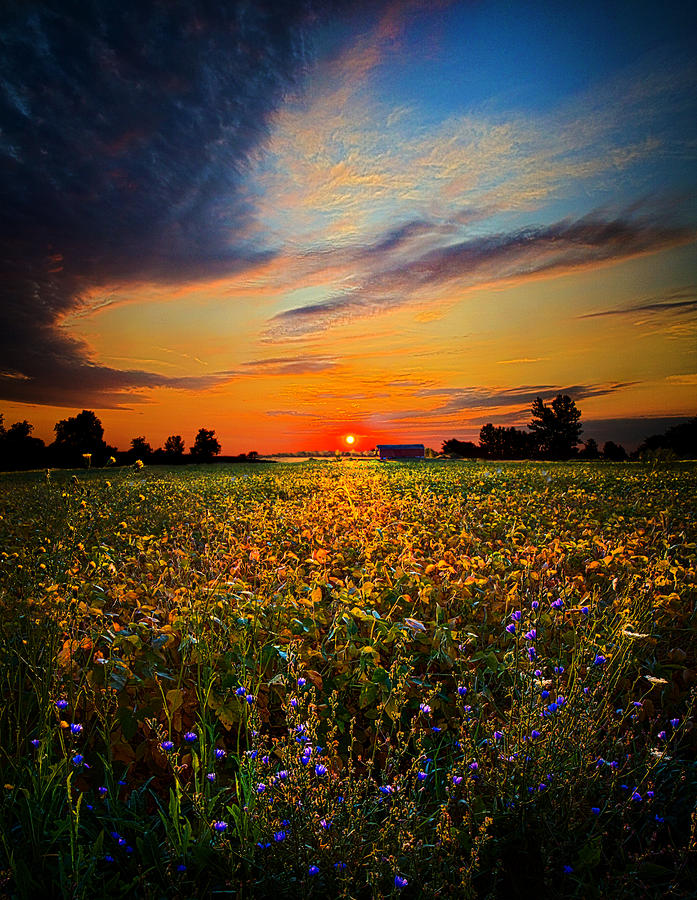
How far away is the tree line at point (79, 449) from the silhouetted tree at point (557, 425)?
49605 mm

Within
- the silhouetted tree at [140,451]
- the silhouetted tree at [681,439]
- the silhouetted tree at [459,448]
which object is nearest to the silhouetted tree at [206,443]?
the silhouetted tree at [140,451]

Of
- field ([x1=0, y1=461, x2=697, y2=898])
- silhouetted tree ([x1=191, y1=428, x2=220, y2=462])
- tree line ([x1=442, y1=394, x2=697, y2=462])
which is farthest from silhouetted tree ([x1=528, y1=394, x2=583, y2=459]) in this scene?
field ([x1=0, y1=461, x2=697, y2=898])

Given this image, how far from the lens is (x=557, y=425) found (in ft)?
271

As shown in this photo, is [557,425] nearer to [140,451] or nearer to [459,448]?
[459,448]

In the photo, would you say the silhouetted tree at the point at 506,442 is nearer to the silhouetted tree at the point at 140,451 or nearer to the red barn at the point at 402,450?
the red barn at the point at 402,450

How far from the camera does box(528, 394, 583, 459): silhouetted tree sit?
8044 centimetres

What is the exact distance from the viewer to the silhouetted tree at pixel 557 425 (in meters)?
80.4

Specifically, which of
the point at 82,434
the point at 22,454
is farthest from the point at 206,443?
the point at 22,454

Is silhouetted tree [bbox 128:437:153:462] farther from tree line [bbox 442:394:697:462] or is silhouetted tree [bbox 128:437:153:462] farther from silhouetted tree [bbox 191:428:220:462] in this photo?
tree line [bbox 442:394:697:462]

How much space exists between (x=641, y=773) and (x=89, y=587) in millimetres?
4256

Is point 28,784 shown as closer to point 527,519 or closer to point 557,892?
point 557,892

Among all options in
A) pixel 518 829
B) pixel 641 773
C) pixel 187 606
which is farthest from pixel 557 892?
pixel 187 606

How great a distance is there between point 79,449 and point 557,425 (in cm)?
6781

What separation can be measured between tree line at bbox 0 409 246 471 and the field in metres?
21.3
